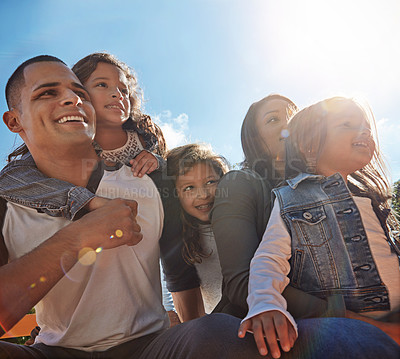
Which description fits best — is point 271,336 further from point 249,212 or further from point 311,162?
point 311,162

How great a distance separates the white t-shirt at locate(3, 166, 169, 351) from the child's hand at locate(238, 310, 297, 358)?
2.32ft

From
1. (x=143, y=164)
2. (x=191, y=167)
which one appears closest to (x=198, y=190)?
(x=191, y=167)

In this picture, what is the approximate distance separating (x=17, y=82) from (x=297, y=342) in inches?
86.5

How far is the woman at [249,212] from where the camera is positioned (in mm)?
1620

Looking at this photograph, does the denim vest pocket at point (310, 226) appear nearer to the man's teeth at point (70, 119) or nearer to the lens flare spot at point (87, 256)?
the lens flare spot at point (87, 256)

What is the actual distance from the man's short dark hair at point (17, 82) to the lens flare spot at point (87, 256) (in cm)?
115

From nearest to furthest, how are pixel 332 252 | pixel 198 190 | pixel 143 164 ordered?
pixel 332 252 → pixel 143 164 → pixel 198 190

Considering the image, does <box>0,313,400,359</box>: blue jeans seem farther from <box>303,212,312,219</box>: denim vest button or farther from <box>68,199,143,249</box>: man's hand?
<box>303,212,312,219</box>: denim vest button

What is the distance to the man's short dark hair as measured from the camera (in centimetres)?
212

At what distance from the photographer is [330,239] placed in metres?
1.70

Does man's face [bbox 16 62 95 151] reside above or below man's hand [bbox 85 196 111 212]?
above

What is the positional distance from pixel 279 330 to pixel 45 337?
1.22m

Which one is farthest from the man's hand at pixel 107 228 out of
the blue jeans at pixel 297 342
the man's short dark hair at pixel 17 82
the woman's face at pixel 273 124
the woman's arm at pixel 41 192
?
the woman's face at pixel 273 124

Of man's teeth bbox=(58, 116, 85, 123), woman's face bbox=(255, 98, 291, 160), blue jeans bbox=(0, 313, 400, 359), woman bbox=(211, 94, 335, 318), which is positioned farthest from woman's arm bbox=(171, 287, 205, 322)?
man's teeth bbox=(58, 116, 85, 123)
